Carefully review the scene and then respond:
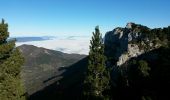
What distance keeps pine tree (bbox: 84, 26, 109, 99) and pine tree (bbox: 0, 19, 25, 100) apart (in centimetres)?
3250

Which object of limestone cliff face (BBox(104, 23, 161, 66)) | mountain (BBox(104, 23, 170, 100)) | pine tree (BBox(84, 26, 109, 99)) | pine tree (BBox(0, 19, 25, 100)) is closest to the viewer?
pine tree (BBox(0, 19, 25, 100))

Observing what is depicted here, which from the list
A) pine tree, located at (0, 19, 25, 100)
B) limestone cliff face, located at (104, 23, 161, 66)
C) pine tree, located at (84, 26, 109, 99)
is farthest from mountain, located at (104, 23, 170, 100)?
pine tree, located at (0, 19, 25, 100)

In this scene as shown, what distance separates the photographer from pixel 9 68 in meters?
43.4

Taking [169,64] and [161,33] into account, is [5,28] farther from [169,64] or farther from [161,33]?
[161,33]

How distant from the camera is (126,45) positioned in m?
191

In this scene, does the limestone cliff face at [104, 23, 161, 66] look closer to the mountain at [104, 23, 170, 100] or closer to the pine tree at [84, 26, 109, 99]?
the mountain at [104, 23, 170, 100]

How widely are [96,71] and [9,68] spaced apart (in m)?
36.5

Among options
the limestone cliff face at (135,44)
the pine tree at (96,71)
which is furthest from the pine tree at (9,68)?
the limestone cliff face at (135,44)

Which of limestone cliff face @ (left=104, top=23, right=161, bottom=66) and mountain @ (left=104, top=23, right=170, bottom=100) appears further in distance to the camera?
limestone cliff face @ (left=104, top=23, right=161, bottom=66)

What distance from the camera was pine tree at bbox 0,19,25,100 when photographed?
4294 centimetres

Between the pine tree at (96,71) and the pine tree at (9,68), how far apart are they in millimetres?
32499

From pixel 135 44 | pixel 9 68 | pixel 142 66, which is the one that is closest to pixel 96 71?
pixel 142 66

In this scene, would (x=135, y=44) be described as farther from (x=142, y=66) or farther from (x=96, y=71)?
(x=96, y=71)

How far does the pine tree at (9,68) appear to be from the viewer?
42.9 m
